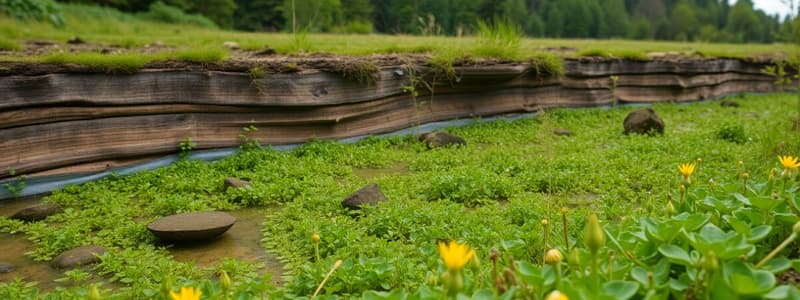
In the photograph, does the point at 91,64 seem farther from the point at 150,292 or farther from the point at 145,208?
the point at 150,292

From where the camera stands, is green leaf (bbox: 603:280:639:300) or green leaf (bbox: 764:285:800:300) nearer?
green leaf (bbox: 764:285:800:300)

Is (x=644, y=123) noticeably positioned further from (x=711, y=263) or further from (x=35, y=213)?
(x=35, y=213)

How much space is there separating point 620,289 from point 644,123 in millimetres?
6084

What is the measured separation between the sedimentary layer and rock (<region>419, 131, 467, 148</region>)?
615 millimetres

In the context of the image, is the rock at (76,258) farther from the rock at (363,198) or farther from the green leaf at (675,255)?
the green leaf at (675,255)

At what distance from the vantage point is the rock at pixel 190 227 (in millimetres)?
3539

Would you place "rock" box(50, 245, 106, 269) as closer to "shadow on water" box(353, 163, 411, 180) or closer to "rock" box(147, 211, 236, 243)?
Answer: "rock" box(147, 211, 236, 243)

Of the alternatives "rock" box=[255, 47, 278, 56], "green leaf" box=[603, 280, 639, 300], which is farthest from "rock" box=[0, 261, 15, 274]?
"rock" box=[255, 47, 278, 56]

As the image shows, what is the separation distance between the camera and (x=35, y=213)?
407 centimetres

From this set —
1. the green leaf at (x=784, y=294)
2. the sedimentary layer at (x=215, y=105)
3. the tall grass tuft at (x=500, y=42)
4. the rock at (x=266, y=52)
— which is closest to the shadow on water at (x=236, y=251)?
the sedimentary layer at (x=215, y=105)

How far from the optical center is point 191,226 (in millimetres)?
3582

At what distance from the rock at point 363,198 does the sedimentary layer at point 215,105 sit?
2083mm

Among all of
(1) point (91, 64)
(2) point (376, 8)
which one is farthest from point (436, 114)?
(2) point (376, 8)

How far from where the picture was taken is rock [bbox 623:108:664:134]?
720 cm
